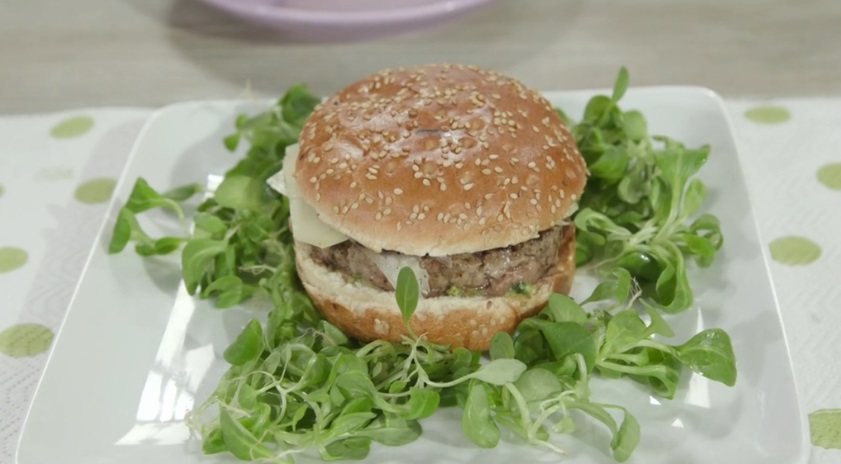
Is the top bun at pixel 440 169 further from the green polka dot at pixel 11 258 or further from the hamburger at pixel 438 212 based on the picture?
the green polka dot at pixel 11 258

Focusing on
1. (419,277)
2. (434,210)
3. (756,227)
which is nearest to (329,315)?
(419,277)

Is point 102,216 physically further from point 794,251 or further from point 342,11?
point 794,251

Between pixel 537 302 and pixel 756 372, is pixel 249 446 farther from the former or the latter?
pixel 756 372

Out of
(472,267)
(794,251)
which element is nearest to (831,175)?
(794,251)

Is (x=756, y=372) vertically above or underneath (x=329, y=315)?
above

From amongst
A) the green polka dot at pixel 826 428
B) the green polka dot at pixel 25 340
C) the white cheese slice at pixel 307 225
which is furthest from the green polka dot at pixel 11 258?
the green polka dot at pixel 826 428

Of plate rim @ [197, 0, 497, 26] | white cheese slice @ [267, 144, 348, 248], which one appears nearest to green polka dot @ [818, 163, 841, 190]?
plate rim @ [197, 0, 497, 26]
